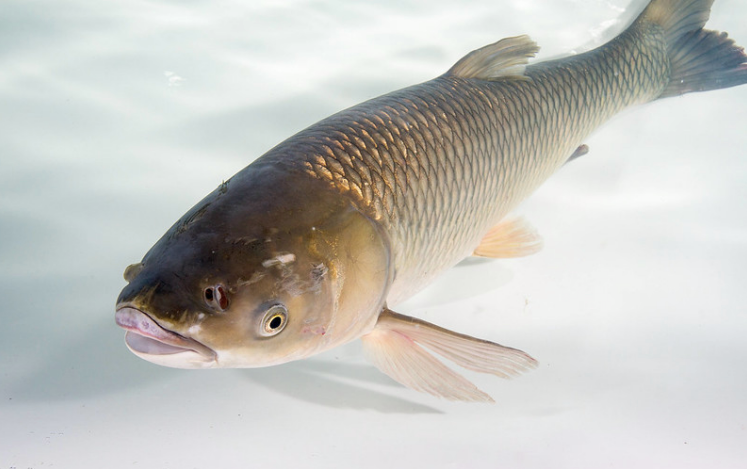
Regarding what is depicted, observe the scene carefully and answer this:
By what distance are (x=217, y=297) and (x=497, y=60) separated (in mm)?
1782

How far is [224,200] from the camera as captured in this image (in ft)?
5.33

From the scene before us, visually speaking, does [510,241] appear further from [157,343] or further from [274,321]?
[157,343]

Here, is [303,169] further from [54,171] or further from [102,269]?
[54,171]

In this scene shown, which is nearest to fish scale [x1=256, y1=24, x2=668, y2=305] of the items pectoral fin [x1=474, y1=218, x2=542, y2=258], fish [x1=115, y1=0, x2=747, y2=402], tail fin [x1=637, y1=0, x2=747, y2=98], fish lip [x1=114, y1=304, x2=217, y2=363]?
fish [x1=115, y1=0, x2=747, y2=402]

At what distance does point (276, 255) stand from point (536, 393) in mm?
1337

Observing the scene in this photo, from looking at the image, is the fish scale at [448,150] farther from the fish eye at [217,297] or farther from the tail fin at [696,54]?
the tail fin at [696,54]

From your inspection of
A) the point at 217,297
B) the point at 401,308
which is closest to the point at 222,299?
the point at 217,297

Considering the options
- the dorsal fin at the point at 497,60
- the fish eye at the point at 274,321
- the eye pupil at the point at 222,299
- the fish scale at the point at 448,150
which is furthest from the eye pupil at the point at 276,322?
the dorsal fin at the point at 497,60

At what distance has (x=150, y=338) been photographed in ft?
4.65

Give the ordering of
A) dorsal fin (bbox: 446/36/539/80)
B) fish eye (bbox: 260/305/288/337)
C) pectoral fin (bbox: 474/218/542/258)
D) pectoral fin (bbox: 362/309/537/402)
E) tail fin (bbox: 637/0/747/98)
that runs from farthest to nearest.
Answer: tail fin (bbox: 637/0/747/98) → pectoral fin (bbox: 474/218/542/258) → dorsal fin (bbox: 446/36/539/80) → pectoral fin (bbox: 362/309/537/402) → fish eye (bbox: 260/305/288/337)

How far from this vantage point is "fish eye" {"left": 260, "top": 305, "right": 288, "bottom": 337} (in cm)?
150

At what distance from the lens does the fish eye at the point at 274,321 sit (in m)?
1.50

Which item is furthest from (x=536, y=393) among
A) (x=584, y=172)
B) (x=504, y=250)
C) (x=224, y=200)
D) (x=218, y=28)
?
(x=218, y=28)

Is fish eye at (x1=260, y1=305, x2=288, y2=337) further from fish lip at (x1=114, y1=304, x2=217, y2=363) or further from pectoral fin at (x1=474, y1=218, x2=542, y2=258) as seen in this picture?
pectoral fin at (x1=474, y1=218, x2=542, y2=258)
